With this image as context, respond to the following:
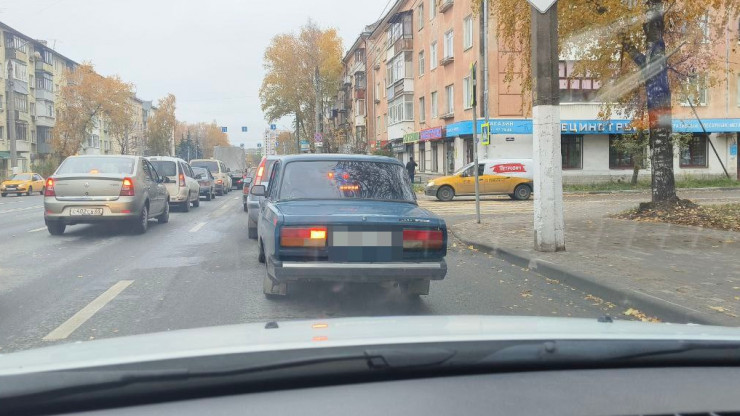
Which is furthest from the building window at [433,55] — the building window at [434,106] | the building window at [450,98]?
the building window at [450,98]

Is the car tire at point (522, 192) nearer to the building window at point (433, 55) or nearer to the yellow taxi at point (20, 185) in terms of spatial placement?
Result: the building window at point (433, 55)

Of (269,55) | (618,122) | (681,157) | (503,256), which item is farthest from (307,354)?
(269,55)

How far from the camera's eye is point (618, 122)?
1267 inches

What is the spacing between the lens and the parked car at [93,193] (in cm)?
1234

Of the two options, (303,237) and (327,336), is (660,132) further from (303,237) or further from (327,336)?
(327,336)

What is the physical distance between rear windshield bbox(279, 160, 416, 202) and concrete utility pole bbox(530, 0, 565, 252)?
2648 mm

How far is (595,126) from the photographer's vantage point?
31.8m

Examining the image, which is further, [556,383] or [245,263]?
[245,263]

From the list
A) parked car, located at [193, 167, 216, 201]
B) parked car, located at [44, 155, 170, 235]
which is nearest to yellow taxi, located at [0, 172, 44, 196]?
parked car, located at [193, 167, 216, 201]

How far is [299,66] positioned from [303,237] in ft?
209

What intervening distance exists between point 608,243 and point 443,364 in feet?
30.2

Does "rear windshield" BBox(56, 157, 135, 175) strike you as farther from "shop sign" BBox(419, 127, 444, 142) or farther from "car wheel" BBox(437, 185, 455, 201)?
"shop sign" BBox(419, 127, 444, 142)

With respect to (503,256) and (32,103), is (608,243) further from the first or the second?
(32,103)

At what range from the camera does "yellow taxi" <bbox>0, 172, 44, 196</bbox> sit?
41812 millimetres
